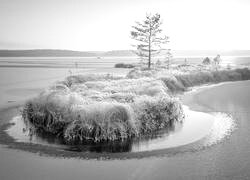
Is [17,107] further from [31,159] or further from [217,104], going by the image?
[217,104]

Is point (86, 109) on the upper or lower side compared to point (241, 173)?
upper

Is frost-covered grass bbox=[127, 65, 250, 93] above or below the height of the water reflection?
above

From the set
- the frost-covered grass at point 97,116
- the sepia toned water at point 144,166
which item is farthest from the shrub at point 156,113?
the sepia toned water at point 144,166

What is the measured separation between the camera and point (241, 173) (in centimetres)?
673

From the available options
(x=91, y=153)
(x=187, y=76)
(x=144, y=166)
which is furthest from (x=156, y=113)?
(x=187, y=76)

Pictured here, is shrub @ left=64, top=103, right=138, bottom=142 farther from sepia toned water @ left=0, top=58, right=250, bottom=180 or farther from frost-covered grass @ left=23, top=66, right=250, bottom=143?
sepia toned water @ left=0, top=58, right=250, bottom=180

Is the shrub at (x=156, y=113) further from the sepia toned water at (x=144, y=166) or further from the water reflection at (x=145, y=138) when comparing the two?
the sepia toned water at (x=144, y=166)

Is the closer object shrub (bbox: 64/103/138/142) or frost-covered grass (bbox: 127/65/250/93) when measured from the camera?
shrub (bbox: 64/103/138/142)

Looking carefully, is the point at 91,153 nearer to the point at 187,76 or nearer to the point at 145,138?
the point at 145,138

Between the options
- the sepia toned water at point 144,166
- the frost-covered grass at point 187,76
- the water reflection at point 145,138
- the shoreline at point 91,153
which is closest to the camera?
the sepia toned water at point 144,166

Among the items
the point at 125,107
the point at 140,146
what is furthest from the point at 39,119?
the point at 140,146

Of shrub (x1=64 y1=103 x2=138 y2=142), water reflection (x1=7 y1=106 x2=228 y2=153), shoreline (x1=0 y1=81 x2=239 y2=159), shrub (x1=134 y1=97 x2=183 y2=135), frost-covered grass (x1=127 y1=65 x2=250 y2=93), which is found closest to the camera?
shoreline (x1=0 y1=81 x2=239 y2=159)

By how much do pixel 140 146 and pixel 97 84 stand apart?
39.1 feet

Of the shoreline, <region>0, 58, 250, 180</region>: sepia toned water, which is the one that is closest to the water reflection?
the shoreline
